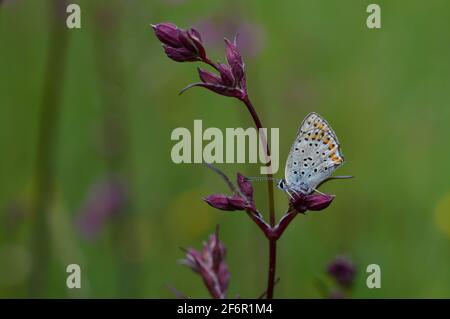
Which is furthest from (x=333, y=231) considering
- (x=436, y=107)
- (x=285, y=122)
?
(x=436, y=107)

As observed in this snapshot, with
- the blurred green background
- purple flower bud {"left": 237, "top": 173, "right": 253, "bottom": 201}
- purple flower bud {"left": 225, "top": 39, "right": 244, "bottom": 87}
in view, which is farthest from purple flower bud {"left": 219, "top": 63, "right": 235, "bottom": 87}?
the blurred green background

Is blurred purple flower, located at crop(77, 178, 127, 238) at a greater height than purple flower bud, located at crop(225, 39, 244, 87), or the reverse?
purple flower bud, located at crop(225, 39, 244, 87)

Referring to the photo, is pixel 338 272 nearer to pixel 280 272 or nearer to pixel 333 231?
pixel 280 272

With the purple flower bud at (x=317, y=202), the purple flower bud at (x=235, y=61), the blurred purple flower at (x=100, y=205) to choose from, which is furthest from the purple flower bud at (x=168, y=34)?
the blurred purple flower at (x=100, y=205)

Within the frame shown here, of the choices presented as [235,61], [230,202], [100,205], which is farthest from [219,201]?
[100,205]

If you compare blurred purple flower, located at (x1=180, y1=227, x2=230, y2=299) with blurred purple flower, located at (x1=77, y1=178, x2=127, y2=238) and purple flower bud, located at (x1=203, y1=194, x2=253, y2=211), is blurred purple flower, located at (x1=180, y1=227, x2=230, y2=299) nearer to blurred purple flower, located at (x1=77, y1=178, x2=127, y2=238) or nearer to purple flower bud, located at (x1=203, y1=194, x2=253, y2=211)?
purple flower bud, located at (x1=203, y1=194, x2=253, y2=211)

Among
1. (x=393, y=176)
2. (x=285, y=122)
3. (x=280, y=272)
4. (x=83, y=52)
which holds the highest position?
(x=83, y=52)
